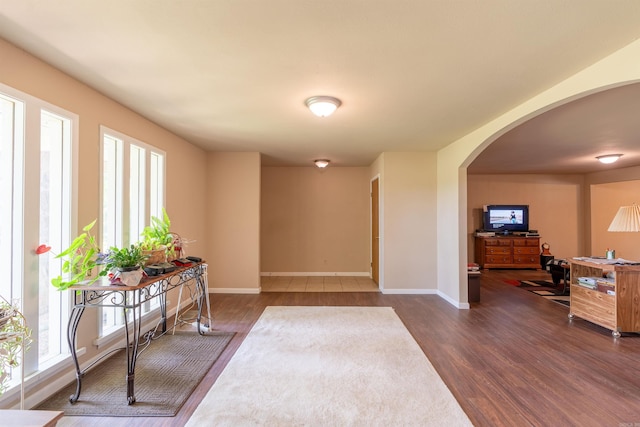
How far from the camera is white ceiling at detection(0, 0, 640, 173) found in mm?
1732

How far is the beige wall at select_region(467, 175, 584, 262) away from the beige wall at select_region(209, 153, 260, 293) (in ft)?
19.9

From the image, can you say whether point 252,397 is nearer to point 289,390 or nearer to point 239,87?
point 289,390

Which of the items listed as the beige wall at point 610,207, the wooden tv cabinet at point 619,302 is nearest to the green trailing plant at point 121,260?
the wooden tv cabinet at point 619,302

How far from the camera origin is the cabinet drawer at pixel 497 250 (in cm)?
793

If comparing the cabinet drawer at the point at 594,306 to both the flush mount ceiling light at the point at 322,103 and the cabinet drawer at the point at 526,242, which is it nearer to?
the flush mount ceiling light at the point at 322,103

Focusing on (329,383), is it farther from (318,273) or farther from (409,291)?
(318,273)

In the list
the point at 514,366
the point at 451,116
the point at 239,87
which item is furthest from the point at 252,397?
the point at 451,116

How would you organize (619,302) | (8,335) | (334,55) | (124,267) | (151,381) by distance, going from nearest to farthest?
(8,335) → (334,55) → (124,267) → (151,381) → (619,302)

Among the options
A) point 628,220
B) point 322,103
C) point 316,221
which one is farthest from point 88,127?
point 628,220

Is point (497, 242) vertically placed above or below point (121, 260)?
below

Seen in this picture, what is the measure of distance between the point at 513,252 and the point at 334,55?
7.82 m

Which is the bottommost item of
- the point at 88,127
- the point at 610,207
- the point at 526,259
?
the point at 526,259

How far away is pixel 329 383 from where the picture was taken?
97.7 inches

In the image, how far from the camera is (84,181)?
2.75m
